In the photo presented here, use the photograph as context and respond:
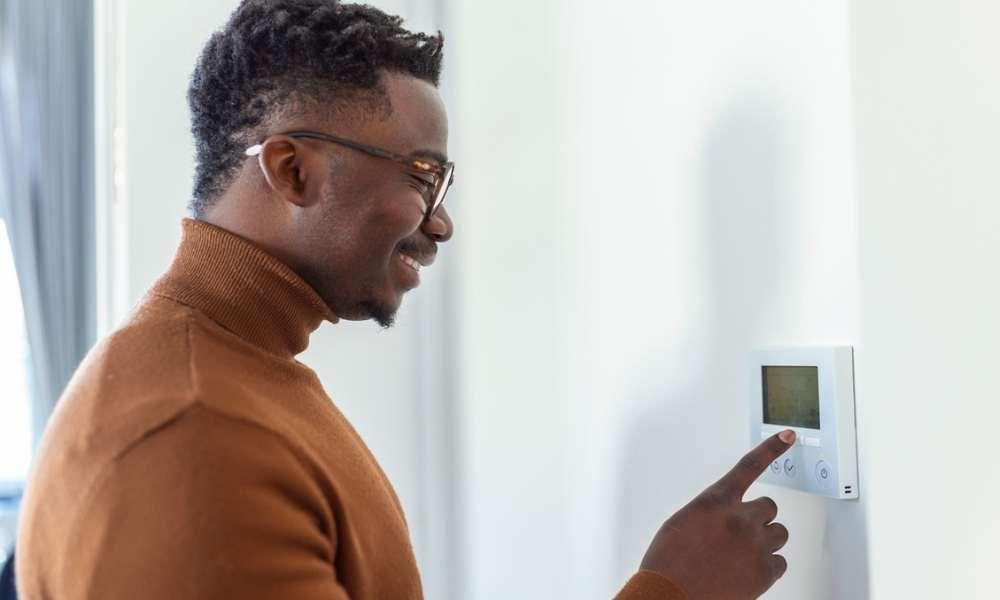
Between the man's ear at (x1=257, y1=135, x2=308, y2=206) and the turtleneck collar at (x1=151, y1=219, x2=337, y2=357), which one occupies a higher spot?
the man's ear at (x1=257, y1=135, x2=308, y2=206)

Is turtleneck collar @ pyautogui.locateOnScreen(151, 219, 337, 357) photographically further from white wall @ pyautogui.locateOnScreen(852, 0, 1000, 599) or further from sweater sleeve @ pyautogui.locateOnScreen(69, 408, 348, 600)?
white wall @ pyautogui.locateOnScreen(852, 0, 1000, 599)

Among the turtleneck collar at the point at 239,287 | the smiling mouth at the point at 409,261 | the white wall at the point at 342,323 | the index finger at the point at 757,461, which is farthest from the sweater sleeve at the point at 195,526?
the white wall at the point at 342,323

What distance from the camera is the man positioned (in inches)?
27.1

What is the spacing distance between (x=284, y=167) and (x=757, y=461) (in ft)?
1.70

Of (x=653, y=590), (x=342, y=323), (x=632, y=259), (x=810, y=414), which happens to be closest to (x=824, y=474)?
(x=810, y=414)

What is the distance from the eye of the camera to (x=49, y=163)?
2.16 meters

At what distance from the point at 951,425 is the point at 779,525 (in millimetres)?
186

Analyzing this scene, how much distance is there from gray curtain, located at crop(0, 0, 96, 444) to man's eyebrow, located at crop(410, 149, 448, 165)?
4.75 feet

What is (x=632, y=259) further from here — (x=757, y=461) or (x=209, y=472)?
(x=209, y=472)

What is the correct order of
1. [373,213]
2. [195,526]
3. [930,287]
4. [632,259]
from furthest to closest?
[632,259]
[373,213]
[930,287]
[195,526]

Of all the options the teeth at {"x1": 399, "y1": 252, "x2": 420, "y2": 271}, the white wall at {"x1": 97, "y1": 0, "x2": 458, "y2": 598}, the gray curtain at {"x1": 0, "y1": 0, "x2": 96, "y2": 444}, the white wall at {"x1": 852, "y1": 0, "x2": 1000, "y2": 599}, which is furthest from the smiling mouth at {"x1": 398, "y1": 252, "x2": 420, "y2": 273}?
the gray curtain at {"x1": 0, "y1": 0, "x2": 96, "y2": 444}

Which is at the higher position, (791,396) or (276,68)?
(276,68)

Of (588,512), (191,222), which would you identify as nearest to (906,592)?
(588,512)

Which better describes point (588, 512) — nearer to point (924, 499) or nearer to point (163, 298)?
point (924, 499)
